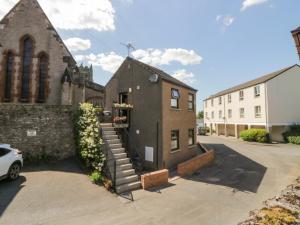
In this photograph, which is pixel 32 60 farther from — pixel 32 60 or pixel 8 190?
pixel 8 190

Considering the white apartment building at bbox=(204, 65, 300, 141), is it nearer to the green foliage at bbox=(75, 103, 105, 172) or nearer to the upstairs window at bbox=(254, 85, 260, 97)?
the upstairs window at bbox=(254, 85, 260, 97)

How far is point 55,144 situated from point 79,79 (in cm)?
958

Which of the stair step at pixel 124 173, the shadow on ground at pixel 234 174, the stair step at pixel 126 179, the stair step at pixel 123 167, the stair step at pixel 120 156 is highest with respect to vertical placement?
the stair step at pixel 120 156

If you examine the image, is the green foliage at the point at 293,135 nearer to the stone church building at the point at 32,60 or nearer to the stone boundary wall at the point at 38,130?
the stone boundary wall at the point at 38,130

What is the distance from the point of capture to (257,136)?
29.2 m

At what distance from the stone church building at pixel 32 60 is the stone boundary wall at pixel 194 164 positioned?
11.6 metres

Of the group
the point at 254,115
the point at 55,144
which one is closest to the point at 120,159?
the point at 55,144

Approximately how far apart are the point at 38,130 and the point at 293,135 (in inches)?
1256

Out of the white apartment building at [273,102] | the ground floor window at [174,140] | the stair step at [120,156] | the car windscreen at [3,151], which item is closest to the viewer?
the car windscreen at [3,151]

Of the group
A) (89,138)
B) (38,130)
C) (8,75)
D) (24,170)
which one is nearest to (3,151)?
(24,170)

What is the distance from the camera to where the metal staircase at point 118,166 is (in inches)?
404

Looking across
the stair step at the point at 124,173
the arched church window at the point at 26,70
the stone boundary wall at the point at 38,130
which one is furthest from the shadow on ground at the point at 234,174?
the arched church window at the point at 26,70

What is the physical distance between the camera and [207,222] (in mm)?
7242

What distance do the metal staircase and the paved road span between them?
0.68 m
